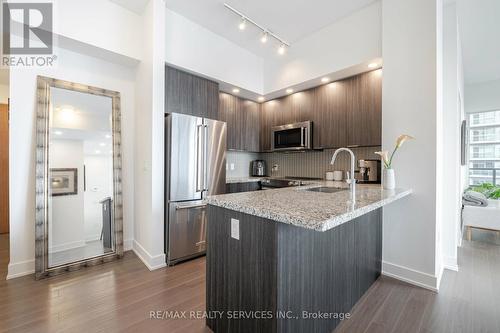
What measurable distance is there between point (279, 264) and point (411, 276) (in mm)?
1977

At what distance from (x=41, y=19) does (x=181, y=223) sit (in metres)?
2.69

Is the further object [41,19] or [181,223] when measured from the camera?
[181,223]

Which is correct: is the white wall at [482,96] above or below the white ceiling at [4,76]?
above

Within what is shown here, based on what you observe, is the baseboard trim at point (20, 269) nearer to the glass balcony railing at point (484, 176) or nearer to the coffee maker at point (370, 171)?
the coffee maker at point (370, 171)

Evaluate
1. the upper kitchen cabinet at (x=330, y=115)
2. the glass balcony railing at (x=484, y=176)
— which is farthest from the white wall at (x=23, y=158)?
the glass balcony railing at (x=484, y=176)

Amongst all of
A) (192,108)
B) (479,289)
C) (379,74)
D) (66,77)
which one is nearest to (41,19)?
(66,77)

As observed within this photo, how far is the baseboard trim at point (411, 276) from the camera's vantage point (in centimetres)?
216

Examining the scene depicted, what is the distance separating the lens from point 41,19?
2.33 metres

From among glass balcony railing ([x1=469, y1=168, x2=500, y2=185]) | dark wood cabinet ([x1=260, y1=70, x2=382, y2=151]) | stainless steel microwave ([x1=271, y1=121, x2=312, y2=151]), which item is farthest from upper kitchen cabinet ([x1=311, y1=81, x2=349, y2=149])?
glass balcony railing ([x1=469, y1=168, x2=500, y2=185])

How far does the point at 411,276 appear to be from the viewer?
229 centimetres

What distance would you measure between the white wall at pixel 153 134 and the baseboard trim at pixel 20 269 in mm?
1116

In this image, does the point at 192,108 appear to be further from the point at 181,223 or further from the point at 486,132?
the point at 486,132

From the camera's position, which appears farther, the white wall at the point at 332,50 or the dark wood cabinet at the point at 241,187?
the dark wood cabinet at the point at 241,187
